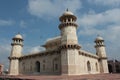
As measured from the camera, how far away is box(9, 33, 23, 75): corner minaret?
37.0 metres

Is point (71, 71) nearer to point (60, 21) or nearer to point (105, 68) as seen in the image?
point (60, 21)

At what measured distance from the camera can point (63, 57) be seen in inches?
1065

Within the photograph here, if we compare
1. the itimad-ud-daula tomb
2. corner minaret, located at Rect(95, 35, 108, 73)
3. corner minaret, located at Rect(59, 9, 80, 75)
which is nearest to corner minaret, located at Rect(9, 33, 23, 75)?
the itimad-ud-daula tomb

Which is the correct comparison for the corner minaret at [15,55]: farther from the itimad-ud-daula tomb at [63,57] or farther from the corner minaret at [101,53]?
the corner minaret at [101,53]

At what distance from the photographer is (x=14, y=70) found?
3703cm

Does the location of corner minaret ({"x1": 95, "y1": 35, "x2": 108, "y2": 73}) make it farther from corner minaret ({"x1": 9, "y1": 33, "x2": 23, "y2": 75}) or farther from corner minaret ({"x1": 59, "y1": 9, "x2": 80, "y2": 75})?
corner minaret ({"x1": 9, "y1": 33, "x2": 23, "y2": 75})

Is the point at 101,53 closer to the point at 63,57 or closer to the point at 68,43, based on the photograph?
the point at 68,43

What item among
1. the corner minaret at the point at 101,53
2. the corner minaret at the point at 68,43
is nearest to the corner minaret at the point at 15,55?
the corner minaret at the point at 68,43

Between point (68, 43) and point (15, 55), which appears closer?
point (68, 43)

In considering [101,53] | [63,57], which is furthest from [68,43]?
[101,53]

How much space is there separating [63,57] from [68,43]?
8.87 feet

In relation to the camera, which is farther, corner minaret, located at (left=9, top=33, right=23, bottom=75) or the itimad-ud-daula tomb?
corner minaret, located at (left=9, top=33, right=23, bottom=75)

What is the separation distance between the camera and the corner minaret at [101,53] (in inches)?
1546

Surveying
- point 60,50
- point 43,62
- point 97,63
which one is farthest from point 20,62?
point 97,63
